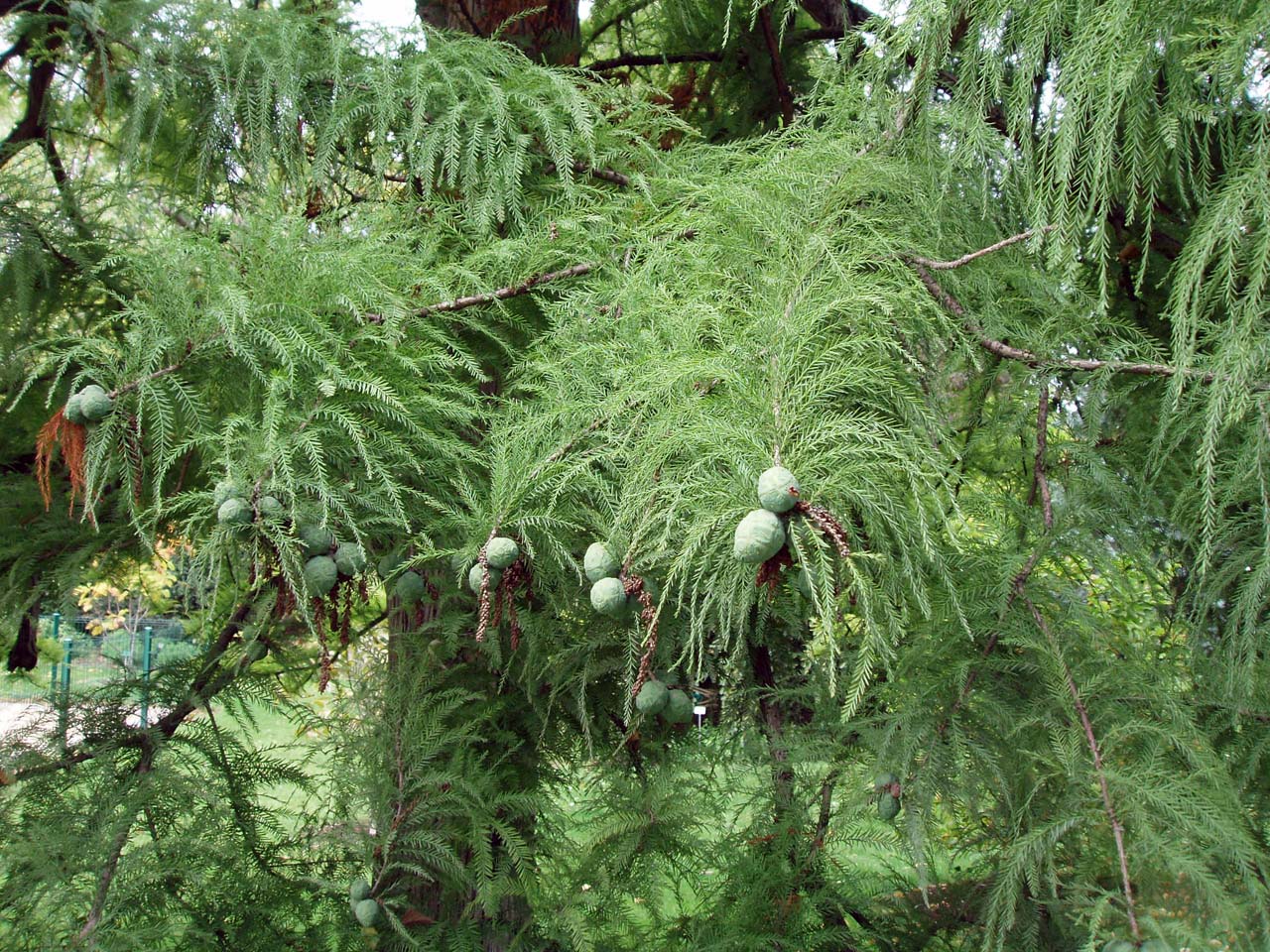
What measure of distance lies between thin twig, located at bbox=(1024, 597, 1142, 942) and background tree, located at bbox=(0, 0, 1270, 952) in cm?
1

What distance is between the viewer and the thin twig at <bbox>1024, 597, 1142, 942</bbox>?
3.64 feet

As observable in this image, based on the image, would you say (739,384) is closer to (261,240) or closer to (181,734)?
(261,240)

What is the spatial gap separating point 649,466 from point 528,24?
74.2 inches

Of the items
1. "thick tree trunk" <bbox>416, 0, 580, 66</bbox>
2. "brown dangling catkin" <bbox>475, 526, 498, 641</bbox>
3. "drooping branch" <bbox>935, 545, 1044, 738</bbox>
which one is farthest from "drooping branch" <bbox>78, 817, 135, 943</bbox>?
"thick tree trunk" <bbox>416, 0, 580, 66</bbox>

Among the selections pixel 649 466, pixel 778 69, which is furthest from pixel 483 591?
pixel 778 69

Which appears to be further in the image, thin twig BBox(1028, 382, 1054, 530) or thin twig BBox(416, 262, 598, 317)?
thin twig BBox(416, 262, 598, 317)

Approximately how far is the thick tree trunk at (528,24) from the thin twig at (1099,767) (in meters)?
1.86

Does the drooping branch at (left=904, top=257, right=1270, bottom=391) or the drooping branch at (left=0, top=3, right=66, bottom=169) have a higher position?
the drooping branch at (left=0, top=3, right=66, bottom=169)

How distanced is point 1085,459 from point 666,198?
36.6 inches

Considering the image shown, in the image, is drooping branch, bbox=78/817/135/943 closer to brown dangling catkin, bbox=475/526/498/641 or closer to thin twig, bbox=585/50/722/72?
brown dangling catkin, bbox=475/526/498/641

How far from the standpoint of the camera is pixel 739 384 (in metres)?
1.00

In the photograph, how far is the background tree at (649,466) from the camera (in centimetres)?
113

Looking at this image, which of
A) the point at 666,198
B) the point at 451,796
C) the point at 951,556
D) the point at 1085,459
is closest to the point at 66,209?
the point at 666,198

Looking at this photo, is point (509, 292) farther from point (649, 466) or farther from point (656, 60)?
point (656, 60)
